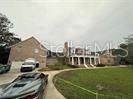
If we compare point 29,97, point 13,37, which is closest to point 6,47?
point 13,37

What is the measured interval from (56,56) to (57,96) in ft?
161

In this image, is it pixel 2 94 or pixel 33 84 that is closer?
pixel 2 94

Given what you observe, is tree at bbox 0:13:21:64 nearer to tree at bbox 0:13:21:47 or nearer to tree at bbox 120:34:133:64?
tree at bbox 0:13:21:47

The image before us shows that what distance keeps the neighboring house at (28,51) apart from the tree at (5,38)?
4795 millimetres

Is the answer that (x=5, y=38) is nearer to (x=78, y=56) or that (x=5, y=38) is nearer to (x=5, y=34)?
(x=5, y=34)

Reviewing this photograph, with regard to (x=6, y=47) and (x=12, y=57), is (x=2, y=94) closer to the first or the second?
(x=12, y=57)

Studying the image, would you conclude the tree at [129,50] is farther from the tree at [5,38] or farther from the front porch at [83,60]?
the tree at [5,38]

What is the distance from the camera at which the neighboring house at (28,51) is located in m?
51.5

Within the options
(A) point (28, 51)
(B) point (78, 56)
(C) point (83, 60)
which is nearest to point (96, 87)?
(A) point (28, 51)

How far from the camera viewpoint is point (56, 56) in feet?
208

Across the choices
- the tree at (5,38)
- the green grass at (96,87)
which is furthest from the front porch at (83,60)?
the green grass at (96,87)

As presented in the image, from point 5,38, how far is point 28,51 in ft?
35.0

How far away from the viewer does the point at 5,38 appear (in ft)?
195

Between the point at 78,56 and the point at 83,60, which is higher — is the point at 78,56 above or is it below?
above
